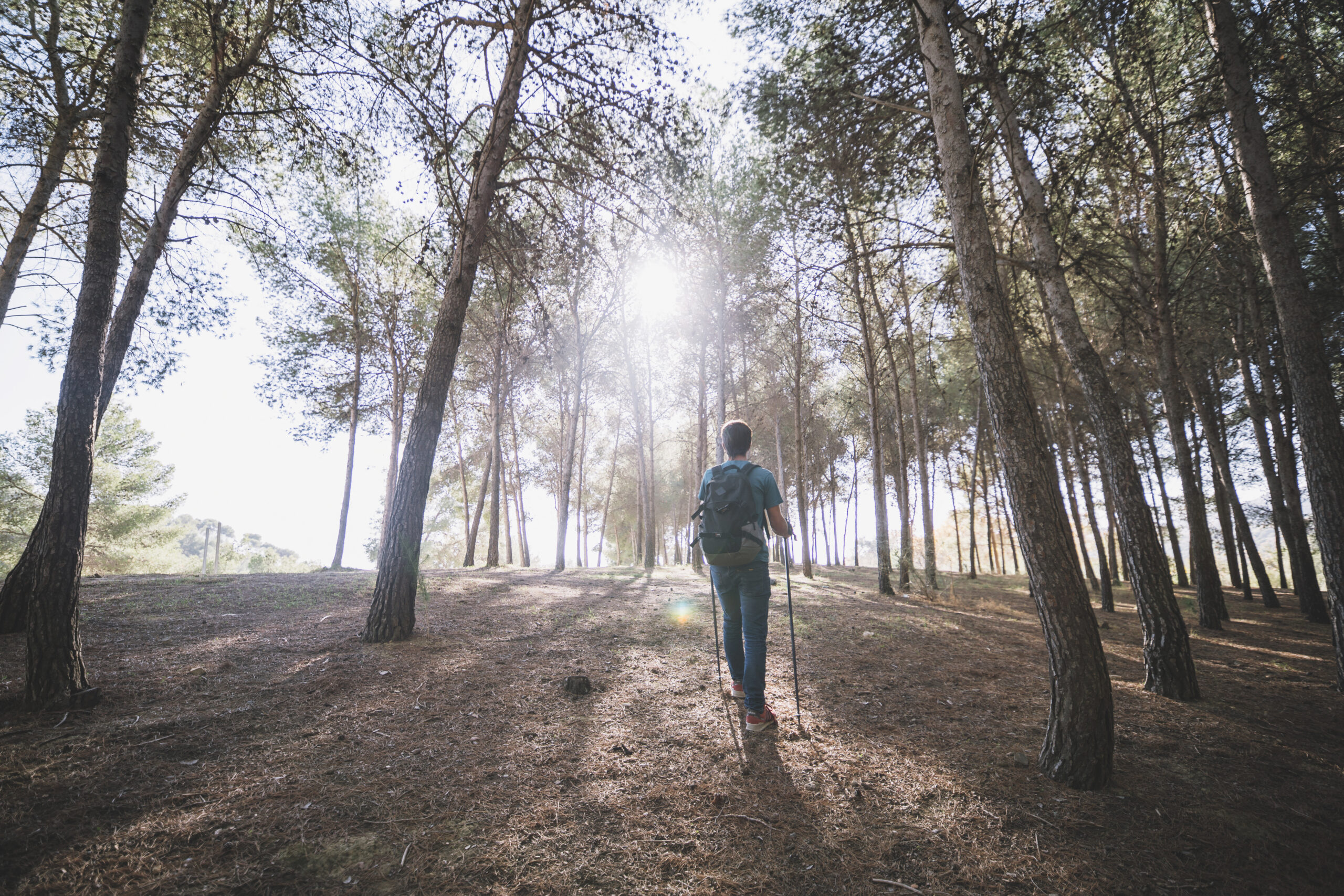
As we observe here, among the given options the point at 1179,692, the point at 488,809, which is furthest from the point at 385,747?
the point at 1179,692

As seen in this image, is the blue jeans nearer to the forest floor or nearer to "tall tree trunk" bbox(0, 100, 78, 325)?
the forest floor

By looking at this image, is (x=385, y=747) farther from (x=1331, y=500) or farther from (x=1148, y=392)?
(x=1148, y=392)

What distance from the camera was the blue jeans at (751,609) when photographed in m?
3.49

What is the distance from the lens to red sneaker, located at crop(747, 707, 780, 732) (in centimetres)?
346

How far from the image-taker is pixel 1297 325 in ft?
15.0

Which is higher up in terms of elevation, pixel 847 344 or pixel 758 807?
pixel 847 344

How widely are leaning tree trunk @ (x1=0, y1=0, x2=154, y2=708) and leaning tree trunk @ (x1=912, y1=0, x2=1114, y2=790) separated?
6.09m

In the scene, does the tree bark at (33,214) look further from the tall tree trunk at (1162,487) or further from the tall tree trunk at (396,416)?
the tall tree trunk at (1162,487)

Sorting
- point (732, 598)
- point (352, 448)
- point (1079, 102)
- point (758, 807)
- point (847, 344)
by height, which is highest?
point (847, 344)

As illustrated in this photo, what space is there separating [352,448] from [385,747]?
14250 millimetres

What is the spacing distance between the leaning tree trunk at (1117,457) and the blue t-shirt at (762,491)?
11.2 ft

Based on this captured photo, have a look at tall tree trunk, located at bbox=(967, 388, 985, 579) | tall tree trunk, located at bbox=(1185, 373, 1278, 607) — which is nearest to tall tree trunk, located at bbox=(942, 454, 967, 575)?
tall tree trunk, located at bbox=(967, 388, 985, 579)

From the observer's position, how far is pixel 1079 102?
4.71 m

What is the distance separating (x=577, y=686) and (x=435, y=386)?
12.5 feet
